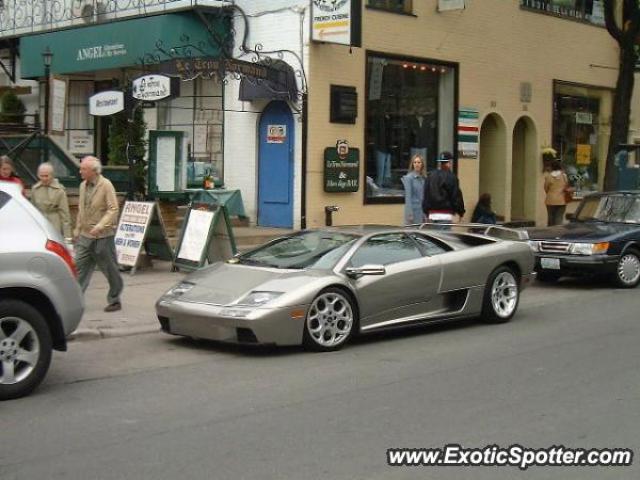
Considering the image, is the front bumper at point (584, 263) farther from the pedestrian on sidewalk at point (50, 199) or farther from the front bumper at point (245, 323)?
the pedestrian on sidewalk at point (50, 199)

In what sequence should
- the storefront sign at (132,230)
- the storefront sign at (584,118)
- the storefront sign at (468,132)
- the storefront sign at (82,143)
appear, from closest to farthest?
the storefront sign at (132,230) < the storefront sign at (468,132) < the storefront sign at (82,143) < the storefront sign at (584,118)

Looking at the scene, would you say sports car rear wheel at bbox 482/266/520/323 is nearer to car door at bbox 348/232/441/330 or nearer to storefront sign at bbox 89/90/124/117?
car door at bbox 348/232/441/330

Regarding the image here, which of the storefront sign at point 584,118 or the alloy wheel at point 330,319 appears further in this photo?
the storefront sign at point 584,118

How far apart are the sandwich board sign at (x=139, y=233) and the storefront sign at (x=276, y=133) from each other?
486 cm

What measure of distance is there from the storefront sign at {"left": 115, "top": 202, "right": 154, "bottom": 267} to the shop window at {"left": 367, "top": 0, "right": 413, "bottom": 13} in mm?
7473

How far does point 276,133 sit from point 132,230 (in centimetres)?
528

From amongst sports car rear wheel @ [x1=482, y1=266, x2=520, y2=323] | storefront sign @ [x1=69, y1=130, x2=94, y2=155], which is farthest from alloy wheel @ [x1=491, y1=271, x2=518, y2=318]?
storefront sign @ [x1=69, y1=130, x2=94, y2=155]

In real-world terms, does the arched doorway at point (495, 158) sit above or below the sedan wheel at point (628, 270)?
above

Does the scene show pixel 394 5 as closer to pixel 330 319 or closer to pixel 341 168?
pixel 341 168

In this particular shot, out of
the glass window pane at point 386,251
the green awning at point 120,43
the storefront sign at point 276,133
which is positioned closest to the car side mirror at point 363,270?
the glass window pane at point 386,251

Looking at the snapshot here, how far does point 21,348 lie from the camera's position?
6.86 m

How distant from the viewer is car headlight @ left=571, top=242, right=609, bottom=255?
519 inches

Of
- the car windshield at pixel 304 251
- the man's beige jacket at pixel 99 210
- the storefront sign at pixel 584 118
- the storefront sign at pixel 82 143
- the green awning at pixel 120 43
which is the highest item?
the green awning at pixel 120 43

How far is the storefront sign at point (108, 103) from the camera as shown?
50.2 feet
